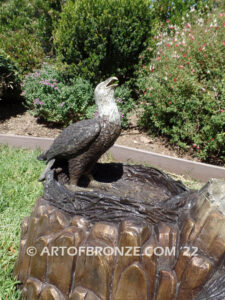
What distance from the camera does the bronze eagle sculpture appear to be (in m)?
1.60

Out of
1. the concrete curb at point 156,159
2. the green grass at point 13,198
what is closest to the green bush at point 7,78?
the concrete curb at point 156,159

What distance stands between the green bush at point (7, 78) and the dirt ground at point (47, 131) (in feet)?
1.40

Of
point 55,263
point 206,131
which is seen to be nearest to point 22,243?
point 55,263

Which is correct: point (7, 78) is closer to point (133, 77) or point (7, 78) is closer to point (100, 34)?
point (100, 34)

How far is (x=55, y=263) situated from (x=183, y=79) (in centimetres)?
369

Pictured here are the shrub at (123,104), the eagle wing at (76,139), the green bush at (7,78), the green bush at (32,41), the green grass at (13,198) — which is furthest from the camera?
A: the green bush at (32,41)

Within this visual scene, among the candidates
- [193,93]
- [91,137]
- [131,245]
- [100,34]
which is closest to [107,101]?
[91,137]

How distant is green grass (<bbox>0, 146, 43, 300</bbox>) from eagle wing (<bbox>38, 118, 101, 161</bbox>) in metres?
0.91

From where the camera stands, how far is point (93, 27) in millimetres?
4715

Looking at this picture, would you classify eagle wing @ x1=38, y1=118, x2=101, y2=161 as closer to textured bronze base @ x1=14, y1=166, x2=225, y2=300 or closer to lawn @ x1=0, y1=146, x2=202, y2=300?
textured bronze base @ x1=14, y1=166, x2=225, y2=300

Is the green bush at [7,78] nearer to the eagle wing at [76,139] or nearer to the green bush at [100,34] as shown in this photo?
the green bush at [100,34]

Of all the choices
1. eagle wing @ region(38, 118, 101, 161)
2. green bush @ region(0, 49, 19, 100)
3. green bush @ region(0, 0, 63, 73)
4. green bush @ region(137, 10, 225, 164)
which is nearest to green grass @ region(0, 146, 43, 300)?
eagle wing @ region(38, 118, 101, 161)

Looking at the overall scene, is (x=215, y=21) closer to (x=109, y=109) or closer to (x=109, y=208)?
(x=109, y=109)

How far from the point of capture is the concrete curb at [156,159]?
11.3ft
